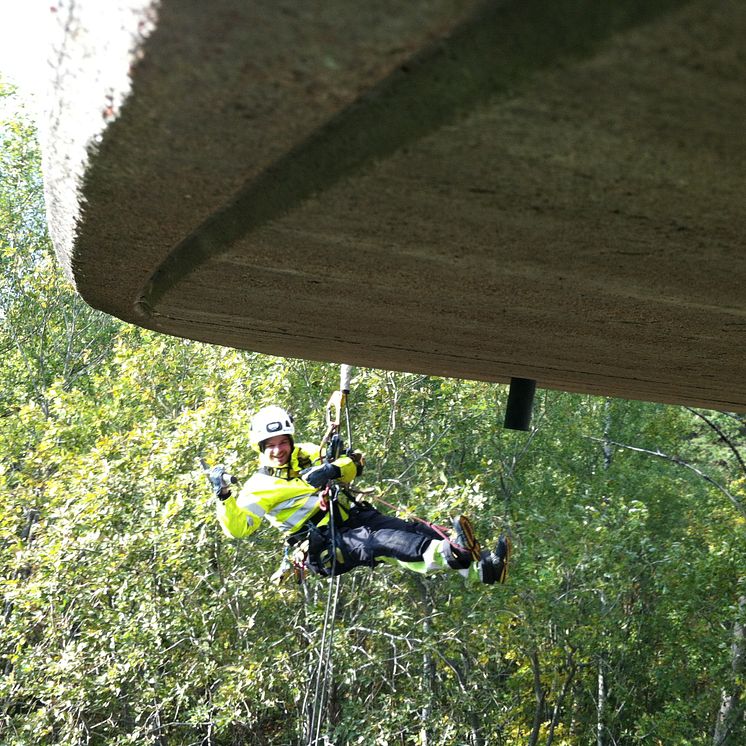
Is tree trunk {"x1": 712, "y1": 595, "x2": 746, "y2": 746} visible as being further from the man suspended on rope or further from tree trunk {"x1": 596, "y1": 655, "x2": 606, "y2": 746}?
the man suspended on rope

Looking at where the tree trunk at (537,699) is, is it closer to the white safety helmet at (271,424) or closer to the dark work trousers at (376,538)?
the dark work trousers at (376,538)

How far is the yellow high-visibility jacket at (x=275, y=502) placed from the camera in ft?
18.0

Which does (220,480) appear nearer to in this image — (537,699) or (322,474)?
(322,474)

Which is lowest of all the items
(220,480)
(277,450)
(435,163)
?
(220,480)

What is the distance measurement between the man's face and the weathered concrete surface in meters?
3.88

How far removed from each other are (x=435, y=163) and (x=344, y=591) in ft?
32.9

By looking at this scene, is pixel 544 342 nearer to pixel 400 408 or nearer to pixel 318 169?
pixel 318 169

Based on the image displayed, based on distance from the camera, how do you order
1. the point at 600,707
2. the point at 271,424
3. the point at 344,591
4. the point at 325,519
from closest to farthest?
1. the point at 271,424
2. the point at 325,519
3. the point at 344,591
4. the point at 600,707

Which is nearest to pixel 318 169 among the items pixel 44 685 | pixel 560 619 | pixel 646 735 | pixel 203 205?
pixel 203 205

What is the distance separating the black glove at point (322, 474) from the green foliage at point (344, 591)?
138 inches

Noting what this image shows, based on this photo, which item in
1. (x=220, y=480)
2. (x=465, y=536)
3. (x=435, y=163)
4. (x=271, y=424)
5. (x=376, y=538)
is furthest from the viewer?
(x=376, y=538)

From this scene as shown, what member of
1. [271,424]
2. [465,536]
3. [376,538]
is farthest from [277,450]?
[465,536]

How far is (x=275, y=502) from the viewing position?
219 inches

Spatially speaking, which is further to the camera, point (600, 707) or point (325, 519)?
point (600, 707)
